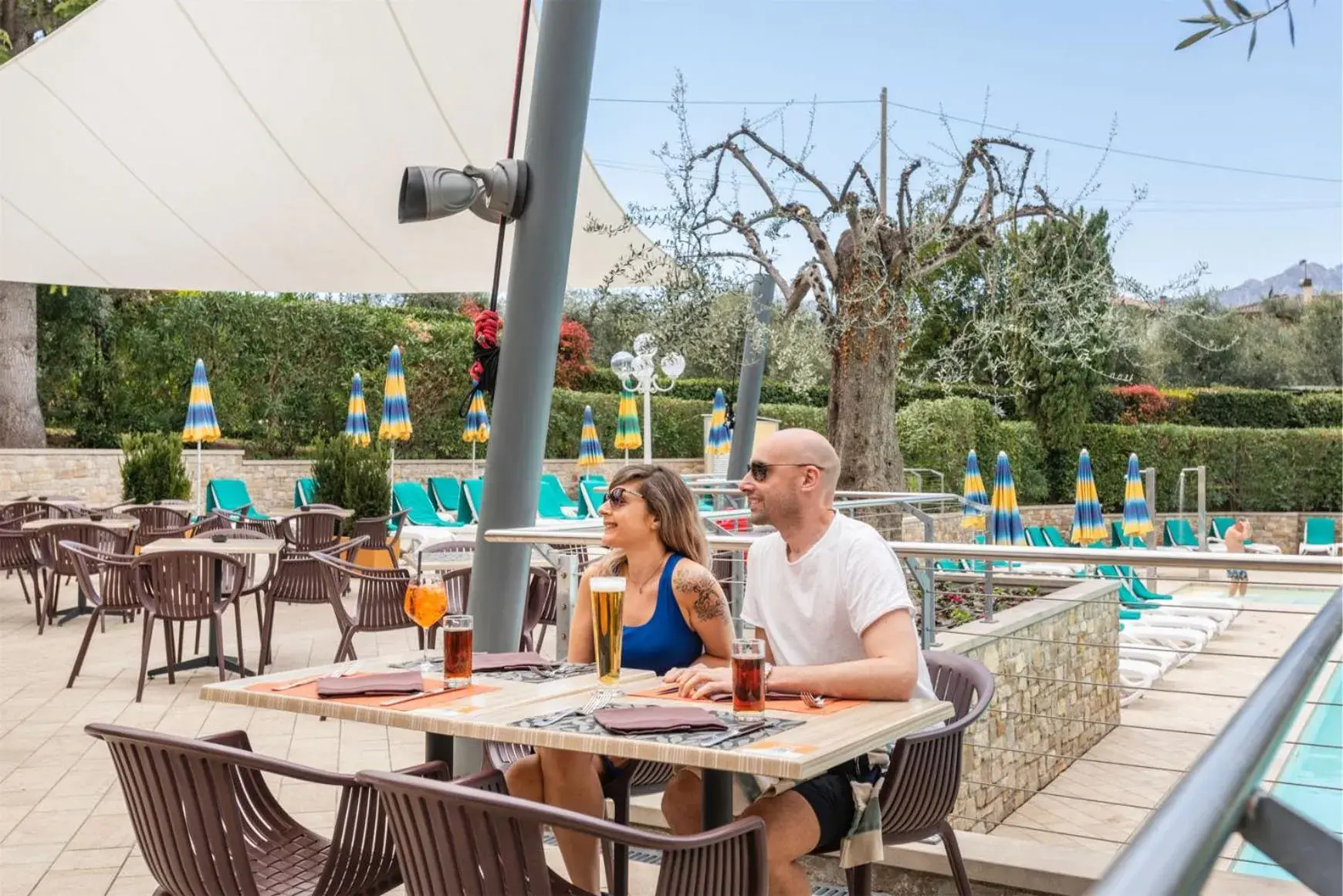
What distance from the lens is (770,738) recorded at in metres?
1.96

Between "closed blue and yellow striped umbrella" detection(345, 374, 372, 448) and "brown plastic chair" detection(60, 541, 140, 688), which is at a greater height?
"closed blue and yellow striped umbrella" detection(345, 374, 372, 448)

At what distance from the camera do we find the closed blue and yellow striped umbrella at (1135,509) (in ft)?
48.6

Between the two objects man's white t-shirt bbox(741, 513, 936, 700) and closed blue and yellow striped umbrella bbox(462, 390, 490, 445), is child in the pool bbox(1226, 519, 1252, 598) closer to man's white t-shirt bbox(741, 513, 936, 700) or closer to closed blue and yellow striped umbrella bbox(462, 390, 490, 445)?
closed blue and yellow striped umbrella bbox(462, 390, 490, 445)

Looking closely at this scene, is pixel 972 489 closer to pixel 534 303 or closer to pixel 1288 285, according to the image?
pixel 534 303

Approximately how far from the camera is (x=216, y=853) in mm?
2080

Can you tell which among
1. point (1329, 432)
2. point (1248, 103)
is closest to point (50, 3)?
point (1329, 432)

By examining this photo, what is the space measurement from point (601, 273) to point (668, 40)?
16525 mm

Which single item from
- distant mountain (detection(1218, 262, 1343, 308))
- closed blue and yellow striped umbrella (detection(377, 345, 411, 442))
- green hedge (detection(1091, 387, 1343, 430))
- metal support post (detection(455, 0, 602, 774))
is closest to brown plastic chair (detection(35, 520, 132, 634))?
closed blue and yellow striped umbrella (detection(377, 345, 411, 442))

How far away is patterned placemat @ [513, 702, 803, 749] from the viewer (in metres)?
1.94

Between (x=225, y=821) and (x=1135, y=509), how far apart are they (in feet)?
48.0

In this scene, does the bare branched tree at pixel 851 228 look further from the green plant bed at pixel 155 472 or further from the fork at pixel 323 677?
the fork at pixel 323 677

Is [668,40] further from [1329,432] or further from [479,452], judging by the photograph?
[1329,432]

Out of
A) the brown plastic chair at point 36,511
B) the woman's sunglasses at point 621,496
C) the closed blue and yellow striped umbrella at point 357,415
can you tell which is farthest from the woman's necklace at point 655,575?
the closed blue and yellow striped umbrella at point 357,415

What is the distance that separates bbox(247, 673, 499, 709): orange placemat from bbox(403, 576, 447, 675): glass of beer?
197 mm
